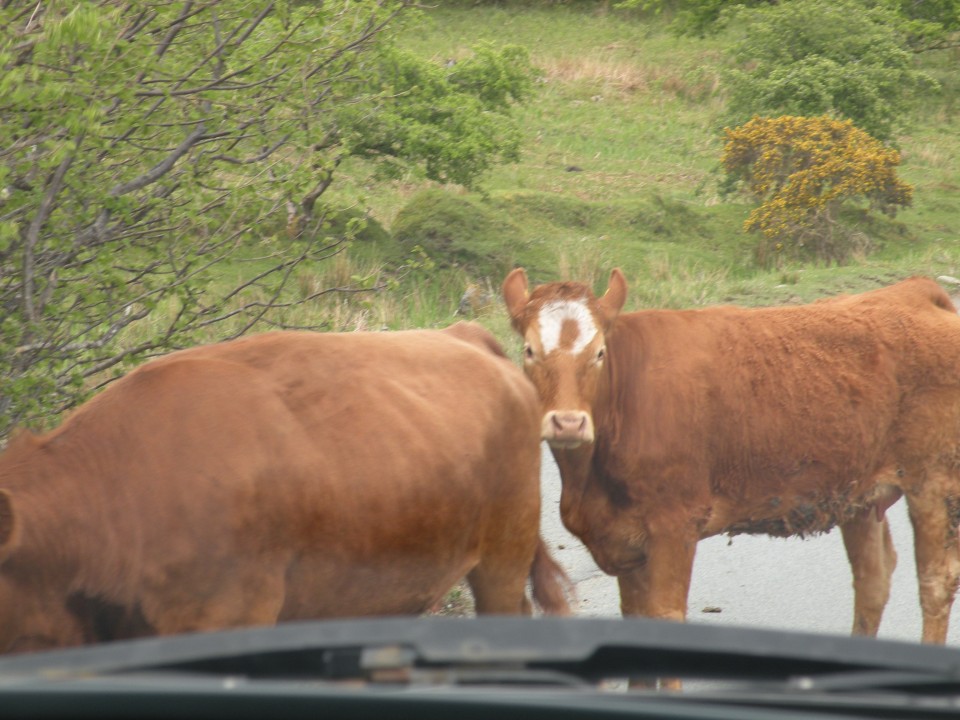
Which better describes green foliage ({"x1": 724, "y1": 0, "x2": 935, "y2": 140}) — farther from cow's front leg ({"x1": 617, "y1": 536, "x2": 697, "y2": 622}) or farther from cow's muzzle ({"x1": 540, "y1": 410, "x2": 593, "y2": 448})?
cow's muzzle ({"x1": 540, "y1": 410, "x2": 593, "y2": 448})

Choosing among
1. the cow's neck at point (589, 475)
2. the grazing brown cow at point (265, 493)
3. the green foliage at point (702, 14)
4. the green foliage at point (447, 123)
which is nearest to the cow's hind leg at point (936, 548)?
the cow's neck at point (589, 475)

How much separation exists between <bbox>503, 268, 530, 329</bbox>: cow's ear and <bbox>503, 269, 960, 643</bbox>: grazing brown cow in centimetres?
1

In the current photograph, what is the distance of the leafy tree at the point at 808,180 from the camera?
62.7 ft

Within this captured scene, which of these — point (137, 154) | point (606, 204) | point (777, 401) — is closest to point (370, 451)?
point (777, 401)

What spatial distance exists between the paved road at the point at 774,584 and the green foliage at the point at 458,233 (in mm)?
9541

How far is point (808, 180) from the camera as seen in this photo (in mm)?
19469

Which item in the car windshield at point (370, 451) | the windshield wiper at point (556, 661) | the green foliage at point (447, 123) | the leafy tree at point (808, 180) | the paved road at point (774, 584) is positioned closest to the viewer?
the windshield wiper at point (556, 661)

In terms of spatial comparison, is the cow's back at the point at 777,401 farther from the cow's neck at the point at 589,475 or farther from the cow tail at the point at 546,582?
the cow tail at the point at 546,582

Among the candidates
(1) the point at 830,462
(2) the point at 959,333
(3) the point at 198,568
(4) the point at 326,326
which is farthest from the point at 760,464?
(3) the point at 198,568

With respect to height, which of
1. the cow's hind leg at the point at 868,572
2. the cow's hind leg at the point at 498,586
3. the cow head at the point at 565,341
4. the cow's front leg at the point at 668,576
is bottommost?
the cow's hind leg at the point at 868,572

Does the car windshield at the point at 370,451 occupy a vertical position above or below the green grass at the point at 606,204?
above

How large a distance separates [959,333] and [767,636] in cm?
433

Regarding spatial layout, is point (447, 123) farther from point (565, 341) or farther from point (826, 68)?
point (565, 341)

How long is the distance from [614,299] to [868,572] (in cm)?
188
